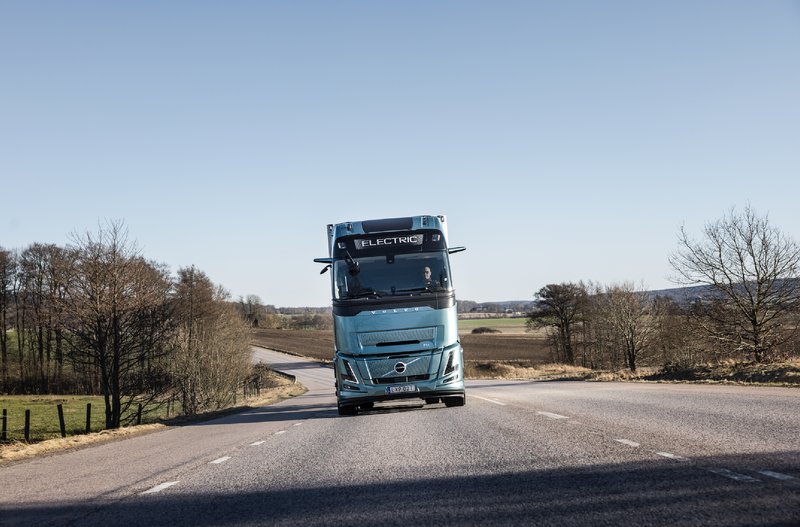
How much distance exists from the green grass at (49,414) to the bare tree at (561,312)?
40.0m

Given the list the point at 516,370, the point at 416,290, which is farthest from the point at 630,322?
the point at 416,290

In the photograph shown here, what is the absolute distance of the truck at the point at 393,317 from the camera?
47.4 feet

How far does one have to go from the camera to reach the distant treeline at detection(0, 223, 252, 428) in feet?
92.7

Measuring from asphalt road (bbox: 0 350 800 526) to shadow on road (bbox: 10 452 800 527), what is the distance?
0.06 ft

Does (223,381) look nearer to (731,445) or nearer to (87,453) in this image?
(87,453)

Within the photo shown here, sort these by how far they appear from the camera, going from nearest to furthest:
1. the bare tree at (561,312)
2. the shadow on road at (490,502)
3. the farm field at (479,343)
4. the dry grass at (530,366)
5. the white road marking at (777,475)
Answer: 1. the shadow on road at (490,502)
2. the white road marking at (777,475)
3. the dry grass at (530,366)
4. the bare tree at (561,312)
5. the farm field at (479,343)

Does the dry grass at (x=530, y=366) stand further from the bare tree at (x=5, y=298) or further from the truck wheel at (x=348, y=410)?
the bare tree at (x=5, y=298)

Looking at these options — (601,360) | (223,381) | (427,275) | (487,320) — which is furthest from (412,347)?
(487,320)

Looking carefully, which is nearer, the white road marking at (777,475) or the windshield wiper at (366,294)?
the white road marking at (777,475)

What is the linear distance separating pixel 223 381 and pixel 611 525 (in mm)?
43978

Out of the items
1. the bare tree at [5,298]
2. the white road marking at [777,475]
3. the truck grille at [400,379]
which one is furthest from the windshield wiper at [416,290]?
the bare tree at [5,298]

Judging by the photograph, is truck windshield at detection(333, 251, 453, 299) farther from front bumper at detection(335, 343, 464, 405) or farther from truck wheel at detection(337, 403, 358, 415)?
truck wheel at detection(337, 403, 358, 415)

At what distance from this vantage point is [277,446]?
10.6 m

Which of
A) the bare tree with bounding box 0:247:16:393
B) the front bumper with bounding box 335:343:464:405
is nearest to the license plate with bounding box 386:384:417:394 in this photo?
the front bumper with bounding box 335:343:464:405
